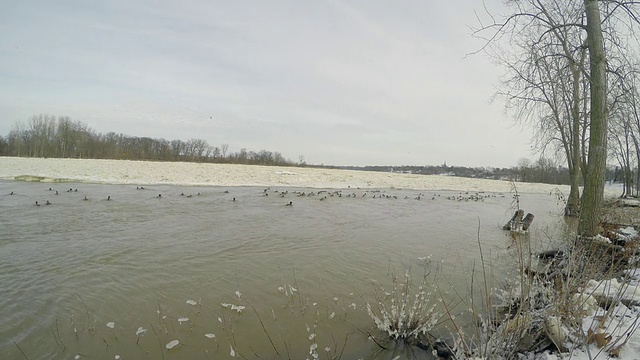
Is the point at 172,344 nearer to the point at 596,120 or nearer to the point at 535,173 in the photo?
the point at 596,120

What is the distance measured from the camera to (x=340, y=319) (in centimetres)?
390

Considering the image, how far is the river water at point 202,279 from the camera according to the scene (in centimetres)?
334

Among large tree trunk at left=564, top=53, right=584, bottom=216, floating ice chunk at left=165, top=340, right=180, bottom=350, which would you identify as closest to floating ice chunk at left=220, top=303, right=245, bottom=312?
floating ice chunk at left=165, top=340, right=180, bottom=350

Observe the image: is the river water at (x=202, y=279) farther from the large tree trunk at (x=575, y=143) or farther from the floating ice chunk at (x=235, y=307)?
the large tree trunk at (x=575, y=143)

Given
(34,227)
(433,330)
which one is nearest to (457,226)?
(433,330)

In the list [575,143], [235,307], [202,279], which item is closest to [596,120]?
[235,307]

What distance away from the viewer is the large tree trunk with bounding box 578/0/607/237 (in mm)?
5973

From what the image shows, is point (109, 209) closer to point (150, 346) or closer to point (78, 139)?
point (150, 346)

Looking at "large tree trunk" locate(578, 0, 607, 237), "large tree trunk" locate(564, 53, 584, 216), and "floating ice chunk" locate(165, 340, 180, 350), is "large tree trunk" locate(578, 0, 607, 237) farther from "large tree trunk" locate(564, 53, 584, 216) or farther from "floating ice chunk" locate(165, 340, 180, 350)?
"large tree trunk" locate(564, 53, 584, 216)

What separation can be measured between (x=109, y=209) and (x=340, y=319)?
12.0 m

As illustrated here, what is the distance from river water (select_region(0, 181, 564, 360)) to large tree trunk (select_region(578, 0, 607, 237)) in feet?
3.72

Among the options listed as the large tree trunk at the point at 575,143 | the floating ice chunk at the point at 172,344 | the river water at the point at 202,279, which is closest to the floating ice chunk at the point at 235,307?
the river water at the point at 202,279

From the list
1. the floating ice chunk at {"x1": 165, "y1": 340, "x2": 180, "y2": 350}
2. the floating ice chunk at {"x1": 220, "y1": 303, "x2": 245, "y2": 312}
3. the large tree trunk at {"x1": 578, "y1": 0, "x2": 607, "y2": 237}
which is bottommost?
the floating ice chunk at {"x1": 165, "y1": 340, "x2": 180, "y2": 350}

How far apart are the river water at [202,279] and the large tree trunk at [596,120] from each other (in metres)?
1.13
